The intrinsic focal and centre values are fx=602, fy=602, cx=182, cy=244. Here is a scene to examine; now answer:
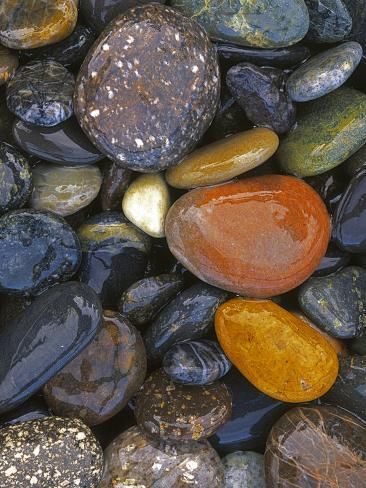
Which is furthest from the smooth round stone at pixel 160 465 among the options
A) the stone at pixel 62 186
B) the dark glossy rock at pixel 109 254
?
the stone at pixel 62 186

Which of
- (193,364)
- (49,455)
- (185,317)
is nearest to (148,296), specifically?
(185,317)

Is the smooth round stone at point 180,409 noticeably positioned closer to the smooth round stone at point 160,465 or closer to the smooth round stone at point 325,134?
the smooth round stone at point 160,465

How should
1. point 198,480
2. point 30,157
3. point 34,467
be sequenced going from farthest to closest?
point 30,157 < point 198,480 < point 34,467

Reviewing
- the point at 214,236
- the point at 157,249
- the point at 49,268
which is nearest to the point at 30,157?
the point at 49,268

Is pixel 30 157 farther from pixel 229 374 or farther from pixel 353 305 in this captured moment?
pixel 353 305

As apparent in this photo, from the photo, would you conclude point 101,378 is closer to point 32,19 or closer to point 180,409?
point 180,409

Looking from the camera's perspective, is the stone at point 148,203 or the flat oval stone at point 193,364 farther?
the stone at point 148,203

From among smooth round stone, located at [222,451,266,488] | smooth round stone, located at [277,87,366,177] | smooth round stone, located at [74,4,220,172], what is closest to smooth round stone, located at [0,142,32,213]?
smooth round stone, located at [74,4,220,172]
